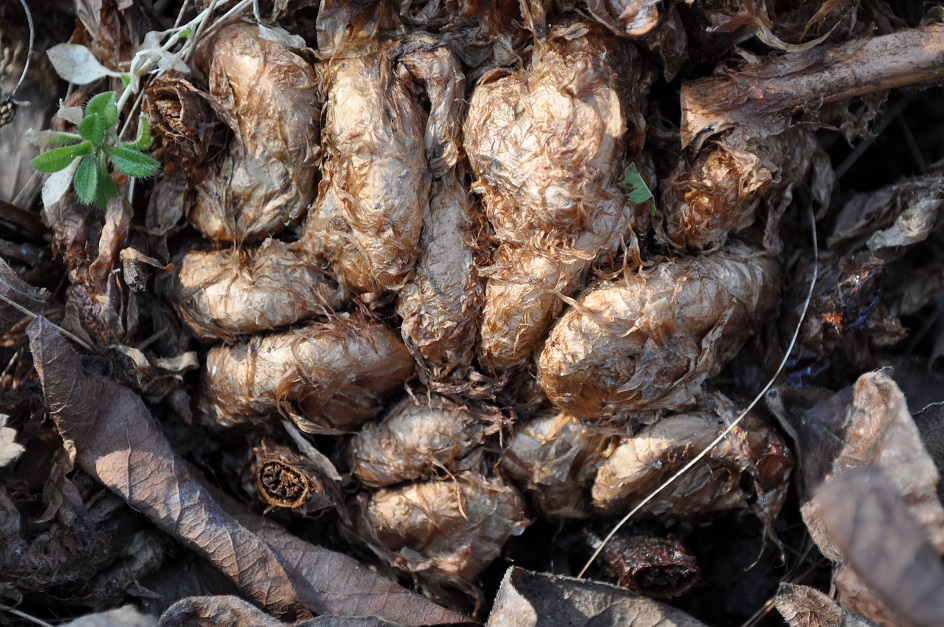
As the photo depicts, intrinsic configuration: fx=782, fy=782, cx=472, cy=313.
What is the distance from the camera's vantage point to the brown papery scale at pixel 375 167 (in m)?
1.94

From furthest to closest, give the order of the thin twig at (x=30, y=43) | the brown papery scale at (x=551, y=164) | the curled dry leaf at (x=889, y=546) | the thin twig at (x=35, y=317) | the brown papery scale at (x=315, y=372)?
the thin twig at (x=30, y=43)
the thin twig at (x=35, y=317)
the brown papery scale at (x=315, y=372)
the brown papery scale at (x=551, y=164)
the curled dry leaf at (x=889, y=546)

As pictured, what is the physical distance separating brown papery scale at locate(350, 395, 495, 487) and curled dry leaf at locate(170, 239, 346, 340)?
36 centimetres

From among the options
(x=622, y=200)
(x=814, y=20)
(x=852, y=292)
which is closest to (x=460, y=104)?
(x=622, y=200)

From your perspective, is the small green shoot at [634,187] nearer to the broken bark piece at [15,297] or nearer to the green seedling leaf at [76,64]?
the green seedling leaf at [76,64]

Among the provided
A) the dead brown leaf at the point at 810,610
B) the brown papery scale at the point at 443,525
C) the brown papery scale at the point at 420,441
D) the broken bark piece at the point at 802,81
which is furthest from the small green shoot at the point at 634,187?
the dead brown leaf at the point at 810,610

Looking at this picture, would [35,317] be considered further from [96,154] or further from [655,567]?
[655,567]

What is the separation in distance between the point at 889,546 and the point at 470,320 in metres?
1.06

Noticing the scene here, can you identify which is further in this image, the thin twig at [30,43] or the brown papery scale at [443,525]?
the thin twig at [30,43]

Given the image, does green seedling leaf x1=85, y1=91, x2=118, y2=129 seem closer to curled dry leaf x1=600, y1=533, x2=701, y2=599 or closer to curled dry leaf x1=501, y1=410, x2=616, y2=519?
curled dry leaf x1=501, y1=410, x2=616, y2=519

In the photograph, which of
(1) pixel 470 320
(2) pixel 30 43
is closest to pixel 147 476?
(1) pixel 470 320

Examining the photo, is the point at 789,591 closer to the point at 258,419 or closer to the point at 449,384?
the point at 449,384

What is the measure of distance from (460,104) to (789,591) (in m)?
1.54

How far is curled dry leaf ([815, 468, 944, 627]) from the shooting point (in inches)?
59.0

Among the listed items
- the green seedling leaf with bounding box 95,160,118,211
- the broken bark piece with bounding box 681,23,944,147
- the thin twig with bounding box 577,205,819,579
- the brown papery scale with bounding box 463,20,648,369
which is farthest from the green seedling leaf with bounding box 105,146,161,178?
the thin twig with bounding box 577,205,819,579
